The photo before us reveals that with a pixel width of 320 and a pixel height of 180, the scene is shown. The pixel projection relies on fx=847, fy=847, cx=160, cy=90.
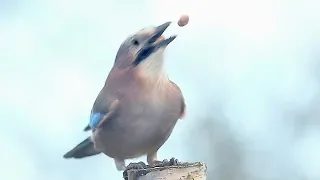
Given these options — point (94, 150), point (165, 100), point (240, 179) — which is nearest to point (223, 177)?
point (240, 179)

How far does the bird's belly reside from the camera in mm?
3018

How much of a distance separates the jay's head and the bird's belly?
0.18m

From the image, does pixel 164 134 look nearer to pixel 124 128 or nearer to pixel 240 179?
pixel 124 128

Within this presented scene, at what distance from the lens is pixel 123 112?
3135mm

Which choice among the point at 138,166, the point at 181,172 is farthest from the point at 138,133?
the point at 181,172

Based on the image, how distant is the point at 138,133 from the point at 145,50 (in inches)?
13.0

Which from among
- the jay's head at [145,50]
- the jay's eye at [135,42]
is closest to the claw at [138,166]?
the jay's head at [145,50]

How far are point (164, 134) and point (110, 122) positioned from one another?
0.29 metres

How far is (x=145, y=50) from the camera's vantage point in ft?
10.4

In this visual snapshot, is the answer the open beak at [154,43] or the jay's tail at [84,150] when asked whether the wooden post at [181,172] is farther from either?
the jay's tail at [84,150]

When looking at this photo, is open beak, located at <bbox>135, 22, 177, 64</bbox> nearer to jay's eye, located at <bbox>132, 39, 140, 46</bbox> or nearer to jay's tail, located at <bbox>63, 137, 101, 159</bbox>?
jay's eye, located at <bbox>132, 39, 140, 46</bbox>

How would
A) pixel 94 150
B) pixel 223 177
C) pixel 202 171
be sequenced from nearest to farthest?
pixel 202 171 → pixel 94 150 → pixel 223 177

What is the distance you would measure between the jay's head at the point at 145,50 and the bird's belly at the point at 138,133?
178mm

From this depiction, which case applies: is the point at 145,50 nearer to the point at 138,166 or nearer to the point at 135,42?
the point at 135,42
